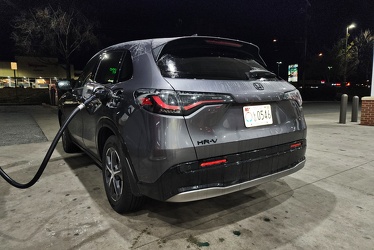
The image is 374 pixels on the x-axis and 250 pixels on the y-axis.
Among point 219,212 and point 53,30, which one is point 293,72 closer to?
point 53,30

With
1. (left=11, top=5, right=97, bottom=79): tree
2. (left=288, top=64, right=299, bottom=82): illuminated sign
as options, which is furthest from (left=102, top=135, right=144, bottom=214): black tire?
(left=288, top=64, right=299, bottom=82): illuminated sign

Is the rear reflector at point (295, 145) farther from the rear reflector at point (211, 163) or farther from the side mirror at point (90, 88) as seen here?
the side mirror at point (90, 88)

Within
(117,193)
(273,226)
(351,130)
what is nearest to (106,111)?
(117,193)

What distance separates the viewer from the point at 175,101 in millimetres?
2064

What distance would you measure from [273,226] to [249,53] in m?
1.79

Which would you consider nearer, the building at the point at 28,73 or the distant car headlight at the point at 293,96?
the distant car headlight at the point at 293,96

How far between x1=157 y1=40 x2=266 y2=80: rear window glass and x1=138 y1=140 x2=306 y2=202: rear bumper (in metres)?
0.73

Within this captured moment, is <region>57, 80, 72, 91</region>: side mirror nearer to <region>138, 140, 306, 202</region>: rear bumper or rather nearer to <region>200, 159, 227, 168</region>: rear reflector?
<region>138, 140, 306, 202</region>: rear bumper

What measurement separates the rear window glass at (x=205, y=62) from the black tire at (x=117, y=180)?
849mm

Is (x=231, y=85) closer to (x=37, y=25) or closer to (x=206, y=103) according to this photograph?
(x=206, y=103)

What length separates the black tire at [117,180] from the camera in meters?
2.49

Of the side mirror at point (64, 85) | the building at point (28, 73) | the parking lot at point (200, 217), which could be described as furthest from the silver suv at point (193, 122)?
the building at point (28, 73)

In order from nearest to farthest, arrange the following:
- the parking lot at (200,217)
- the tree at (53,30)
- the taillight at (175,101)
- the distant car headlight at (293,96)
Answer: the taillight at (175,101) < the parking lot at (200,217) < the distant car headlight at (293,96) < the tree at (53,30)

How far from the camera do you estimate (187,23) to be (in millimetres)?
19109
